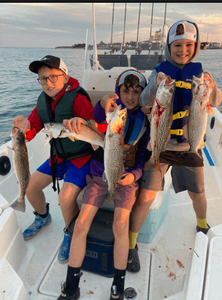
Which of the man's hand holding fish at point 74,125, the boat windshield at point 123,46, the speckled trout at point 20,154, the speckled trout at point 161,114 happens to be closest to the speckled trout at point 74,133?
the man's hand holding fish at point 74,125

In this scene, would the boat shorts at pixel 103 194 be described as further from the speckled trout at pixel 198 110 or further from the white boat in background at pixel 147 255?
the speckled trout at pixel 198 110

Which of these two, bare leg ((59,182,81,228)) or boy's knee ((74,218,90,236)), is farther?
bare leg ((59,182,81,228))

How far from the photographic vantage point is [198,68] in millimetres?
1997

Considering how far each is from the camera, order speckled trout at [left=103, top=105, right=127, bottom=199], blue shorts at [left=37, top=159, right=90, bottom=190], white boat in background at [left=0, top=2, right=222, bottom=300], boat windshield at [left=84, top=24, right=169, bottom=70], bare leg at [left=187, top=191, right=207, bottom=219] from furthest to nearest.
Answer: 1. boat windshield at [left=84, top=24, right=169, bottom=70]
2. bare leg at [left=187, top=191, right=207, bottom=219]
3. blue shorts at [left=37, top=159, right=90, bottom=190]
4. speckled trout at [left=103, top=105, right=127, bottom=199]
5. white boat in background at [left=0, top=2, right=222, bottom=300]

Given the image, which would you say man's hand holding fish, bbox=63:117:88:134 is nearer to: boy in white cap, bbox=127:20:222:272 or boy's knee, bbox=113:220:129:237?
boy in white cap, bbox=127:20:222:272

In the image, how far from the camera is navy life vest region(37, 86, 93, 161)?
88.7 inches

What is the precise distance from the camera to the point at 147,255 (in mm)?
2459

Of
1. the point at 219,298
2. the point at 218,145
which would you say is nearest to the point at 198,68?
the point at 219,298

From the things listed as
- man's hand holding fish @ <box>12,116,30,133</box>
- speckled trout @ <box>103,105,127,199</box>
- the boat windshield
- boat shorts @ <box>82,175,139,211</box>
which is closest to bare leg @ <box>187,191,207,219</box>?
boat shorts @ <box>82,175,139,211</box>

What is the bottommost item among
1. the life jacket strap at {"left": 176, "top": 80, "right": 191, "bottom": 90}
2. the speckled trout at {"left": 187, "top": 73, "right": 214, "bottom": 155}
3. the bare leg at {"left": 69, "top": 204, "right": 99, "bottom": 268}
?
the bare leg at {"left": 69, "top": 204, "right": 99, "bottom": 268}

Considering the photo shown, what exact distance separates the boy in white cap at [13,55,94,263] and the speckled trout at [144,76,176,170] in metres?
0.77

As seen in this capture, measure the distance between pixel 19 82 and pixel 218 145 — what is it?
20423mm

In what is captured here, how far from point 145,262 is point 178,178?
3.35 ft

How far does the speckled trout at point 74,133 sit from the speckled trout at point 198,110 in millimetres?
729
